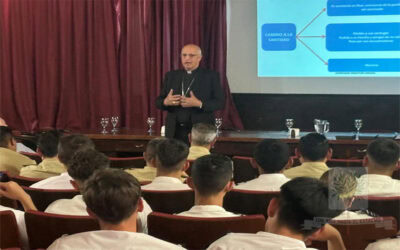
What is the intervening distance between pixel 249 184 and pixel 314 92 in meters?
3.58

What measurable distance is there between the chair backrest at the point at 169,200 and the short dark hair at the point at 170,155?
348 mm

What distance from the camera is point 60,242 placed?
174 centimetres

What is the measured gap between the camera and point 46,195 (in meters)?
2.86

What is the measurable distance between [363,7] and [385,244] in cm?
452

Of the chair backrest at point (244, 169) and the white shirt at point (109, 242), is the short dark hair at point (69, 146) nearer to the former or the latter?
the chair backrest at point (244, 169)

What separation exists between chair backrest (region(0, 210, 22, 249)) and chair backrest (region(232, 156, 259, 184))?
82.7 inches

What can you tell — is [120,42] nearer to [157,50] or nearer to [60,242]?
[157,50]

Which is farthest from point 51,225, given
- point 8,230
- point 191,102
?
point 191,102

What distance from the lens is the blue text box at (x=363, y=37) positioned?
6.25 metres

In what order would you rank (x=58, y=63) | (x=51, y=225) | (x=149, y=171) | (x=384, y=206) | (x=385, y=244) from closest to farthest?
(x=385, y=244) → (x=51, y=225) → (x=384, y=206) → (x=149, y=171) → (x=58, y=63)

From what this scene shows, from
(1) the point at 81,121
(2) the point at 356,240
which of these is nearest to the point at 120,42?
(1) the point at 81,121

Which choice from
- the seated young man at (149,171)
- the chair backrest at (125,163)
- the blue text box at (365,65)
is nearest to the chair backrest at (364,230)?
the seated young man at (149,171)

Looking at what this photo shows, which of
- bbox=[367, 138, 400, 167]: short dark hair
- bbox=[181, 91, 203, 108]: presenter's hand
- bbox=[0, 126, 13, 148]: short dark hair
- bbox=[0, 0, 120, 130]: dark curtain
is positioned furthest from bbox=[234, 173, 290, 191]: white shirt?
bbox=[0, 0, 120, 130]: dark curtain

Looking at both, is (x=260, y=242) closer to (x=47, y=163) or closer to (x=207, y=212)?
(x=207, y=212)
